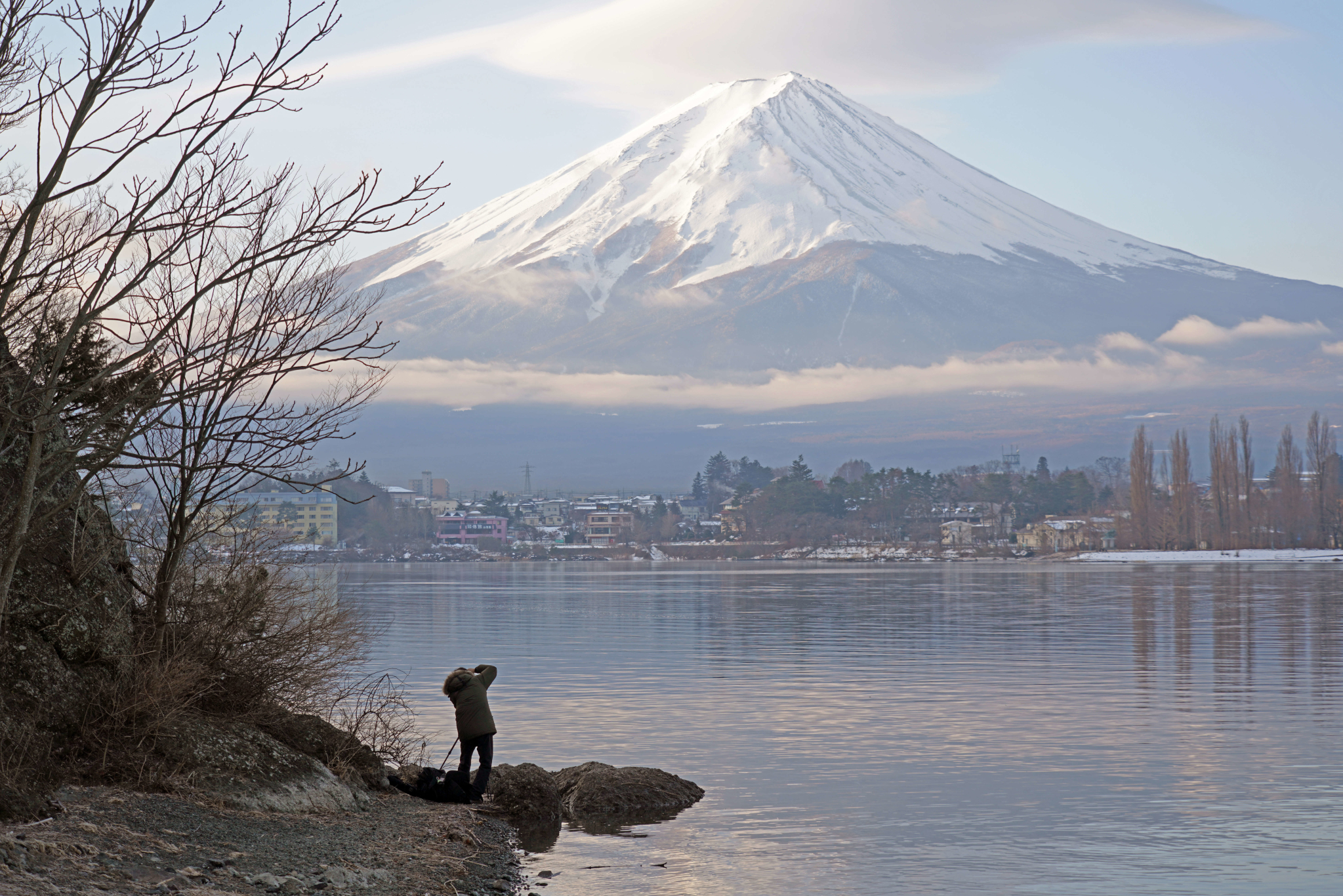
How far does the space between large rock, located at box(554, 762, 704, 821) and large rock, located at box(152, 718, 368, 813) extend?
3.47 m

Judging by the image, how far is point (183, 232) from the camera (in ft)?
34.2

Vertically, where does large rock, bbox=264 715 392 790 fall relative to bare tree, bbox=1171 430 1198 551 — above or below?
below

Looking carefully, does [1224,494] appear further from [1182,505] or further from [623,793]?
[623,793]

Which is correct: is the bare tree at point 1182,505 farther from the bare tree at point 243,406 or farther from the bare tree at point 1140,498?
the bare tree at point 243,406

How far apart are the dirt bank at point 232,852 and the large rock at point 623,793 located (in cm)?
255

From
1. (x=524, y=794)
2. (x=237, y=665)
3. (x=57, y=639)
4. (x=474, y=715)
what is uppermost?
(x=57, y=639)

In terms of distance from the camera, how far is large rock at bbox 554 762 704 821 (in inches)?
699

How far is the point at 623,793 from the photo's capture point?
1805 cm

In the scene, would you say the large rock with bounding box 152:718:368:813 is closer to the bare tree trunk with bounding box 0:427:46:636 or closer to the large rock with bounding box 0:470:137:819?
the large rock with bounding box 0:470:137:819

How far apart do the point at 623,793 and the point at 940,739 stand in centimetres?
777

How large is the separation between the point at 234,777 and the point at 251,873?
2.64m

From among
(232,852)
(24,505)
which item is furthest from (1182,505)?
(24,505)

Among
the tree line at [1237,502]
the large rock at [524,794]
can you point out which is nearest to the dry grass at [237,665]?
the large rock at [524,794]

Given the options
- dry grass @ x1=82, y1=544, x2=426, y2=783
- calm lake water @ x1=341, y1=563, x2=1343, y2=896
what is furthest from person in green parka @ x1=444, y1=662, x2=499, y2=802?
calm lake water @ x1=341, y1=563, x2=1343, y2=896
